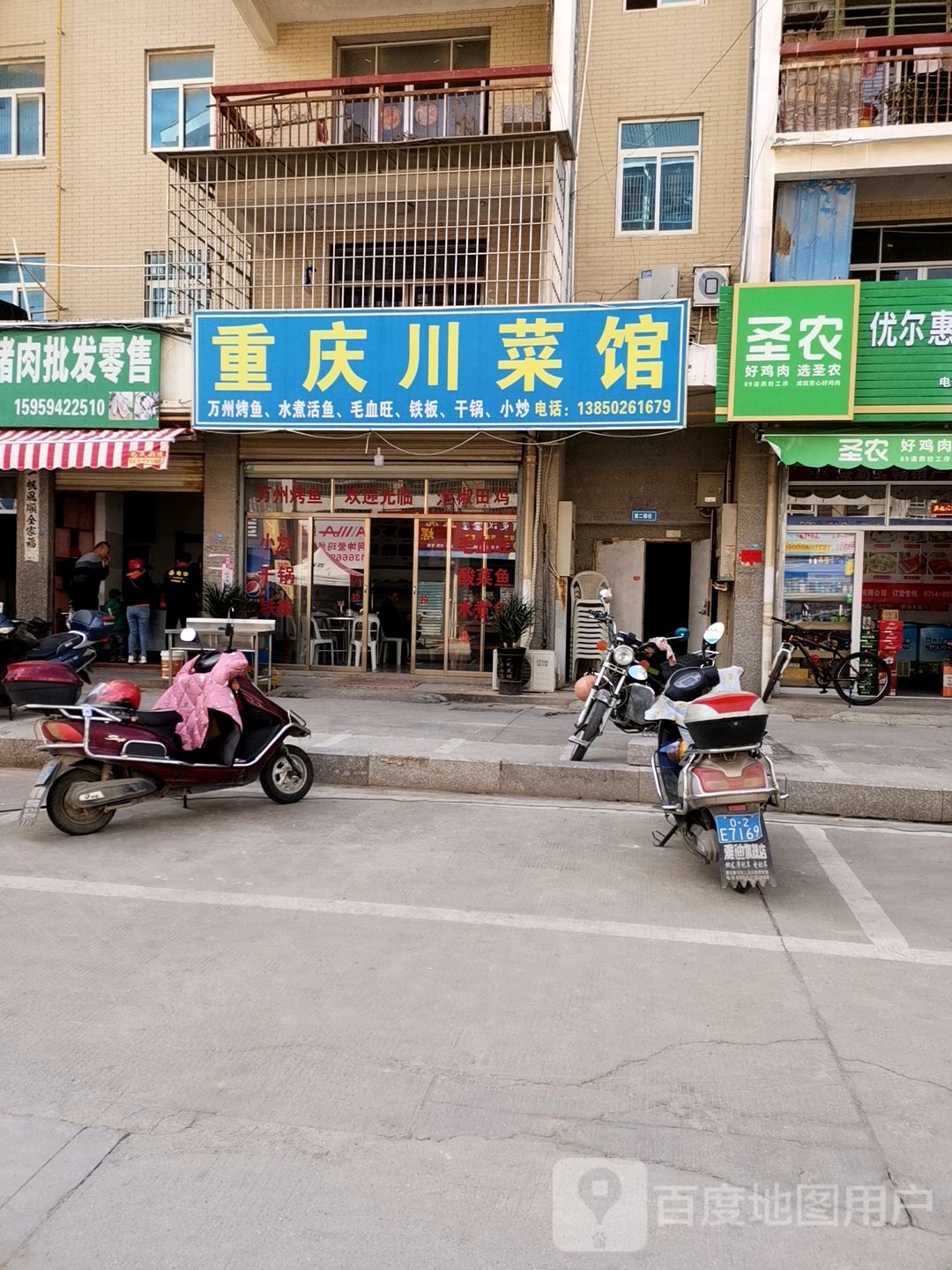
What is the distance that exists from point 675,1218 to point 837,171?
12768mm

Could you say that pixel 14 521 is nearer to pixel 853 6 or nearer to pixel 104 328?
pixel 104 328

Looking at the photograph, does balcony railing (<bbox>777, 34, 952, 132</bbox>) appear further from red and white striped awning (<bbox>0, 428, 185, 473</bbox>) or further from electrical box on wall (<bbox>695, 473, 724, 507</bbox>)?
red and white striped awning (<bbox>0, 428, 185, 473</bbox>)

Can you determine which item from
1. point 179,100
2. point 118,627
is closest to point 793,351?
point 179,100

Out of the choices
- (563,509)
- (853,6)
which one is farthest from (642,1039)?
(853,6)

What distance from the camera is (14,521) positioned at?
1593 cm

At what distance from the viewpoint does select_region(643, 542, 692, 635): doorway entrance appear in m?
14.6

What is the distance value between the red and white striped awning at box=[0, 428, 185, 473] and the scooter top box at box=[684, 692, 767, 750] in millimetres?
9634

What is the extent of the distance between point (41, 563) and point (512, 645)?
24.4 feet

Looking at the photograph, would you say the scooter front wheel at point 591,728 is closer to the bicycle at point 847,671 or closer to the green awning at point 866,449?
the bicycle at point 847,671

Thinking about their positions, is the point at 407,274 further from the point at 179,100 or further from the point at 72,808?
the point at 72,808

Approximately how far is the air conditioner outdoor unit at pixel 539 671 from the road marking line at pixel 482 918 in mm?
8142

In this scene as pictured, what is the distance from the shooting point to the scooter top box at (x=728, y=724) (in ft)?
18.2

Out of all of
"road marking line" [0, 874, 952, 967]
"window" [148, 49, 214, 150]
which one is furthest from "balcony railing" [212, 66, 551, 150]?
"road marking line" [0, 874, 952, 967]

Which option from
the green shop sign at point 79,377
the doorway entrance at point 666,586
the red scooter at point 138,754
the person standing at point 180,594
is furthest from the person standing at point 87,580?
the doorway entrance at point 666,586
